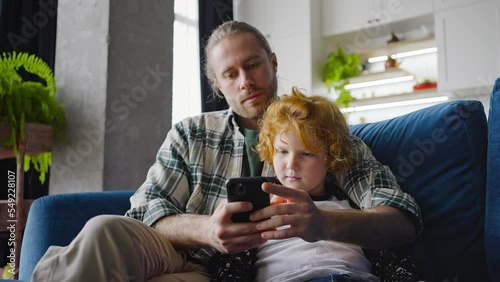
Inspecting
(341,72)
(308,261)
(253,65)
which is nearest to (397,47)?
(341,72)

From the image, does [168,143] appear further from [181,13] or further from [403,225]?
[181,13]

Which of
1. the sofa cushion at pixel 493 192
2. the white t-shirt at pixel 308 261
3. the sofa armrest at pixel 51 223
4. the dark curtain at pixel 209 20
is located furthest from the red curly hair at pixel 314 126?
the dark curtain at pixel 209 20

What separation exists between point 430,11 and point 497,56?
2.29 feet

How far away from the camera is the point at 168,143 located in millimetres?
1632

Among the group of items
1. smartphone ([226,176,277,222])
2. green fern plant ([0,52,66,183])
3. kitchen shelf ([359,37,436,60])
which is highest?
kitchen shelf ([359,37,436,60])

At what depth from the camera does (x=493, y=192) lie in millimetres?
1291

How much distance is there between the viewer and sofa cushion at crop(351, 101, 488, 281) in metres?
1.35

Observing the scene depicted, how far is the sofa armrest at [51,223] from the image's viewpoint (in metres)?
1.44

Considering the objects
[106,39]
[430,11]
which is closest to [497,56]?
[430,11]

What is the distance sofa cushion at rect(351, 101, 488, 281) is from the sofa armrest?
2.91 feet

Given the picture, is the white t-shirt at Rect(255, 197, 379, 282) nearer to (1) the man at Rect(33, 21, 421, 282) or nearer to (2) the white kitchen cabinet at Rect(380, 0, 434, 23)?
(1) the man at Rect(33, 21, 421, 282)

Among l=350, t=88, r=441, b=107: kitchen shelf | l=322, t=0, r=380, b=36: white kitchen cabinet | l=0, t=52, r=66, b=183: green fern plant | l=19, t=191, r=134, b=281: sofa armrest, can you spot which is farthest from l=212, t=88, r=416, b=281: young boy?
l=322, t=0, r=380, b=36: white kitchen cabinet

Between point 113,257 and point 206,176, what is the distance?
0.52m

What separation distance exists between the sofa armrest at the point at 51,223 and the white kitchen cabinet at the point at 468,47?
356 centimetres
